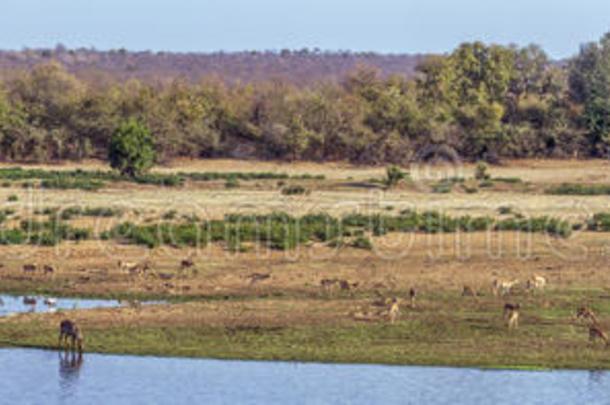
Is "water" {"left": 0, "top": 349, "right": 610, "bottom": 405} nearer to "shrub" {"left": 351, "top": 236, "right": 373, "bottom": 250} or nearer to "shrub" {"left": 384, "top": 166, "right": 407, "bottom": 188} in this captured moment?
"shrub" {"left": 351, "top": 236, "right": 373, "bottom": 250}

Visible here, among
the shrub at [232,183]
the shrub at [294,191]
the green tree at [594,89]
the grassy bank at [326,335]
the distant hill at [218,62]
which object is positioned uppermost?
the distant hill at [218,62]

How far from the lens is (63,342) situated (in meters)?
18.6

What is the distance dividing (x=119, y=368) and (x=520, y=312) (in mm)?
7374

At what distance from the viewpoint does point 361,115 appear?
56.5 meters

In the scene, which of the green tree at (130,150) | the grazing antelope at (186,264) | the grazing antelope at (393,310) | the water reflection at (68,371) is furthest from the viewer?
the green tree at (130,150)

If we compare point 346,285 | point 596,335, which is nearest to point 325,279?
point 346,285

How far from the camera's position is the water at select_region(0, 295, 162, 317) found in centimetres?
2147

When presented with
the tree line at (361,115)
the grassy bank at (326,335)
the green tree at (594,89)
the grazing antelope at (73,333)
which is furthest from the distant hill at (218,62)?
the grazing antelope at (73,333)

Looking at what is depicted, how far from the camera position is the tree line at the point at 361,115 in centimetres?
5466

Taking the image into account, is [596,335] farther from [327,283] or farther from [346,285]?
[327,283]

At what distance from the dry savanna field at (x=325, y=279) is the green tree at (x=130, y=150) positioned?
3248 mm

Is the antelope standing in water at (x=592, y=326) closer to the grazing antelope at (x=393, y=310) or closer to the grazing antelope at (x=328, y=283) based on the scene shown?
the grazing antelope at (x=393, y=310)

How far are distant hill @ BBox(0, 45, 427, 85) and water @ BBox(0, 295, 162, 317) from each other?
94.4 m

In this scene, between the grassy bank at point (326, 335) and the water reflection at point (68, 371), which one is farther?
the grassy bank at point (326, 335)
